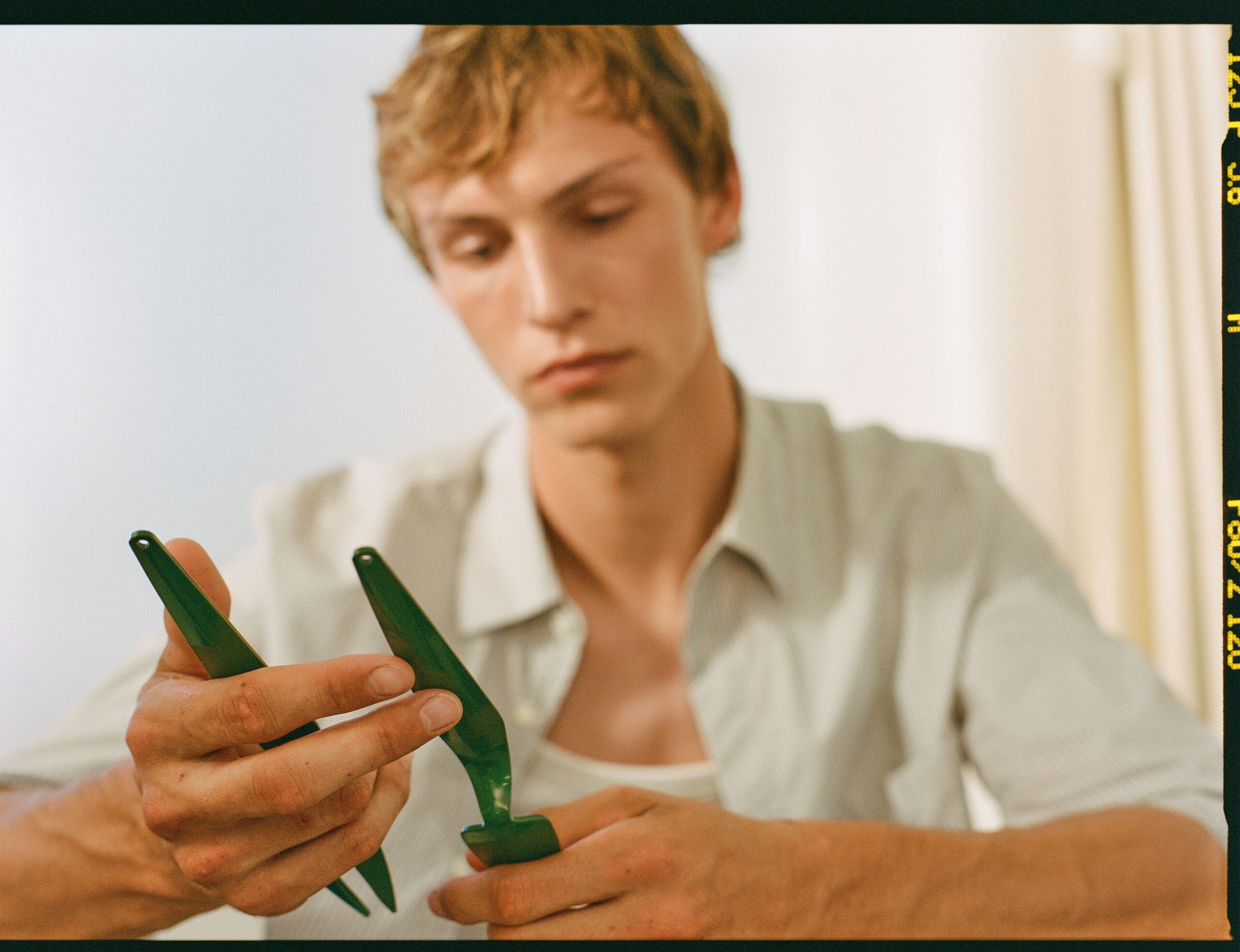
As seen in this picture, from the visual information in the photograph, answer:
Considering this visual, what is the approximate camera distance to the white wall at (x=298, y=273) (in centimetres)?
69

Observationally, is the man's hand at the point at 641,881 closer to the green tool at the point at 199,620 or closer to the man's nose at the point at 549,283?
the green tool at the point at 199,620

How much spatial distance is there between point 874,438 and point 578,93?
1.09 ft

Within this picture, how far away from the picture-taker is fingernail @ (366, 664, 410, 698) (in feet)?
1.43

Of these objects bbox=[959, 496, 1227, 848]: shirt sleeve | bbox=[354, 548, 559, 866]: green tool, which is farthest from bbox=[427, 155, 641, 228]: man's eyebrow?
bbox=[959, 496, 1227, 848]: shirt sleeve

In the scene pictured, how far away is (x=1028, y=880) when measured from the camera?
0.59 metres

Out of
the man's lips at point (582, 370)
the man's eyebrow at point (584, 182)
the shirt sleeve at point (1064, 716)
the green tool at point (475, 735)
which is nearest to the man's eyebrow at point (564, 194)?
the man's eyebrow at point (584, 182)

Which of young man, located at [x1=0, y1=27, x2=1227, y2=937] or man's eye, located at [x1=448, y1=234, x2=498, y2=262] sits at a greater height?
man's eye, located at [x1=448, y1=234, x2=498, y2=262]

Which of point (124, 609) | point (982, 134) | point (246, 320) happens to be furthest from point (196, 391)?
point (982, 134)

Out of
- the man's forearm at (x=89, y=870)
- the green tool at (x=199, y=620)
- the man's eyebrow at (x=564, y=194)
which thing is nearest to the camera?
the green tool at (x=199, y=620)

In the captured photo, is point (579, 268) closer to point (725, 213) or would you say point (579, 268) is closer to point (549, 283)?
point (549, 283)

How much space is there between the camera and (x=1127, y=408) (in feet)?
2.45

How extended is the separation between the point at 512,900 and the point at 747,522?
324 millimetres

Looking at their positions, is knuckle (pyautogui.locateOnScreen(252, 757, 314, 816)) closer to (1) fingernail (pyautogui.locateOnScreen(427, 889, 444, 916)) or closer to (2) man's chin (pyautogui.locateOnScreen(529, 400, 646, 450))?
(1) fingernail (pyautogui.locateOnScreen(427, 889, 444, 916))

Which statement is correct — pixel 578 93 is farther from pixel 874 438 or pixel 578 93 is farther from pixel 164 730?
pixel 164 730
